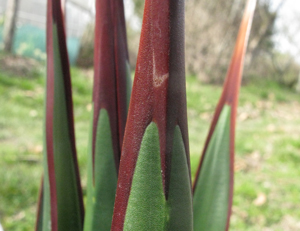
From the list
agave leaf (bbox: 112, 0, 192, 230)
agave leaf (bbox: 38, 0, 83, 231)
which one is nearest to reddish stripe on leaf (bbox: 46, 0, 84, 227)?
agave leaf (bbox: 38, 0, 83, 231)

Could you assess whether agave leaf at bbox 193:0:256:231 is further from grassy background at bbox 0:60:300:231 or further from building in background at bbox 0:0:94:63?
building in background at bbox 0:0:94:63

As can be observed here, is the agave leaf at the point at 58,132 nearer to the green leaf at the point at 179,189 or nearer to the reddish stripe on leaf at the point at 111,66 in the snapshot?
the reddish stripe on leaf at the point at 111,66

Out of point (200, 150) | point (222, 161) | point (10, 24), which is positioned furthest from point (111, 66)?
point (10, 24)

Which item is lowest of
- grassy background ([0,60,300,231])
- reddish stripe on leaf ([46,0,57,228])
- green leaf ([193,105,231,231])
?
grassy background ([0,60,300,231])

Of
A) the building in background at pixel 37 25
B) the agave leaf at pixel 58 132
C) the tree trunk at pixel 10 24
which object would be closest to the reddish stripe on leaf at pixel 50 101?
the agave leaf at pixel 58 132

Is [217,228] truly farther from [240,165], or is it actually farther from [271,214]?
[240,165]

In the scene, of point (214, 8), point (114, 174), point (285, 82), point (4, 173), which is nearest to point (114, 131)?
point (114, 174)

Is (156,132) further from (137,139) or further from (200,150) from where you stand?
(200,150)
